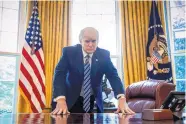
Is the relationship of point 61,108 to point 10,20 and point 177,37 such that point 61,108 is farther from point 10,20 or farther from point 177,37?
point 177,37

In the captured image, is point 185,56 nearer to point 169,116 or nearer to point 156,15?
point 156,15

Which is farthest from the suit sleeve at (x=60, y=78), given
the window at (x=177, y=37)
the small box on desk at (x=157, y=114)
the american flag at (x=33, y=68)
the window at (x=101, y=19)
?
the window at (x=177, y=37)

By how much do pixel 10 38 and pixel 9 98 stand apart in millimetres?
1015

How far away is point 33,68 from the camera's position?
12.0 feet

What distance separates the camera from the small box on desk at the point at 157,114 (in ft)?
3.09

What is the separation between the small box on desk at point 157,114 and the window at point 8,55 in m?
3.27

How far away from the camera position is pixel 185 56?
427 centimetres

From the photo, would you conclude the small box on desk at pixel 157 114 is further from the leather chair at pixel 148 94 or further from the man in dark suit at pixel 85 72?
the leather chair at pixel 148 94

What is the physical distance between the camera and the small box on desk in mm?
941

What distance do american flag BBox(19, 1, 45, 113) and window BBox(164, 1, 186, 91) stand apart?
2.29 m

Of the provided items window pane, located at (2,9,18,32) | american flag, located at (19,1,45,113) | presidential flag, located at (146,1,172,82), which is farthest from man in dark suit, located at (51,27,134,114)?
window pane, located at (2,9,18,32)

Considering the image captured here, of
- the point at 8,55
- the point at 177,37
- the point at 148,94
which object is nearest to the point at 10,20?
the point at 8,55

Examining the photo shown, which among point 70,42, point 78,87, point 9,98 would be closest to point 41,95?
point 9,98

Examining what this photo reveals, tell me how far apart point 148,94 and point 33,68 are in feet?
5.75
